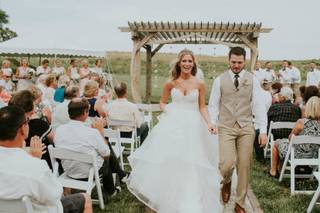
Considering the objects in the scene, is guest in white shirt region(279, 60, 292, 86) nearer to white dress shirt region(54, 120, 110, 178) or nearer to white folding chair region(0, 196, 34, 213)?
white dress shirt region(54, 120, 110, 178)

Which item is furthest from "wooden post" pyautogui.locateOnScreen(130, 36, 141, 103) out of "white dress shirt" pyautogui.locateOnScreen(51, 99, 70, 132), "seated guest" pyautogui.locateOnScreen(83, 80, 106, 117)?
"white dress shirt" pyautogui.locateOnScreen(51, 99, 70, 132)

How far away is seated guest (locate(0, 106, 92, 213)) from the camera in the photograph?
314cm

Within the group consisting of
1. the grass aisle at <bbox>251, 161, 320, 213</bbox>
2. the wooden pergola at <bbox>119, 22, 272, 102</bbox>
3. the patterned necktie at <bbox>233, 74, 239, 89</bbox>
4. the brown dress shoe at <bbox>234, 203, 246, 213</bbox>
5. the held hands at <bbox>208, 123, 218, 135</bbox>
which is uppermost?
the wooden pergola at <bbox>119, 22, 272, 102</bbox>

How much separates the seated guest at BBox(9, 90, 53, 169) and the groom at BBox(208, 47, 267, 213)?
6.81 ft

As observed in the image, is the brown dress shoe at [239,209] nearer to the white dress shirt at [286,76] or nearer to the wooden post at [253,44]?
the wooden post at [253,44]

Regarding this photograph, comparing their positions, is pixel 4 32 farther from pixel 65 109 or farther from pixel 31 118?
pixel 31 118

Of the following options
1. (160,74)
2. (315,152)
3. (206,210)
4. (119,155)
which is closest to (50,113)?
(119,155)

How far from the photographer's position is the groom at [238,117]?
5.66 m

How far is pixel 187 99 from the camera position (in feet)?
19.6

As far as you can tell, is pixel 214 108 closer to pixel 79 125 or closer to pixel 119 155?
pixel 79 125

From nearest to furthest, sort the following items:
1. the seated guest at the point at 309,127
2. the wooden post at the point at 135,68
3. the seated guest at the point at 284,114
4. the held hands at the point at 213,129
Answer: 1. the held hands at the point at 213,129
2. the seated guest at the point at 309,127
3. the seated guest at the point at 284,114
4. the wooden post at the point at 135,68

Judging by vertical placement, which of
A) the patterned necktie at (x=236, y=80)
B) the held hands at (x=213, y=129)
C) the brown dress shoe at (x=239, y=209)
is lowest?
the brown dress shoe at (x=239, y=209)

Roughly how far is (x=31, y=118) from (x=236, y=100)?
2517mm

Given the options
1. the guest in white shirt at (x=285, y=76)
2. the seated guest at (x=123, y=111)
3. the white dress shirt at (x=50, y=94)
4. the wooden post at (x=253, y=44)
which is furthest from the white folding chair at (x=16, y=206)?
the guest in white shirt at (x=285, y=76)
